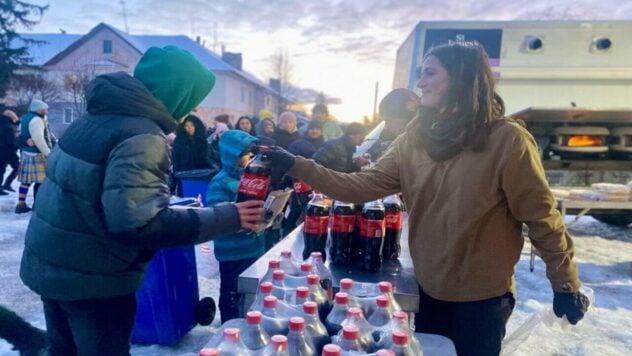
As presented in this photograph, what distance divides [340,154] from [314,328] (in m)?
3.74

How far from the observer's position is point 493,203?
200 centimetres

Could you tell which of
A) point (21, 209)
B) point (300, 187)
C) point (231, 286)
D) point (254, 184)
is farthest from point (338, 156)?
point (21, 209)

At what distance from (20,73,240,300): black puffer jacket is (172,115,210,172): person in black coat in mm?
5256

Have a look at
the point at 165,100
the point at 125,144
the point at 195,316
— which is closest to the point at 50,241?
the point at 125,144

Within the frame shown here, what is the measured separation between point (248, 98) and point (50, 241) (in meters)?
40.5

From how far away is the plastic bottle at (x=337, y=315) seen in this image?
1560mm

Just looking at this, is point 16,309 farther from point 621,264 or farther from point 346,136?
point 621,264

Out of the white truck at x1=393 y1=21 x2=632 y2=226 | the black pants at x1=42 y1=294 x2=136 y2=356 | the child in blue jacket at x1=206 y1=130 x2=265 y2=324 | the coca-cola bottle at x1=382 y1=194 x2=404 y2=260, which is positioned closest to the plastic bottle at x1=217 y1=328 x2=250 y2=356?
the black pants at x1=42 y1=294 x2=136 y2=356

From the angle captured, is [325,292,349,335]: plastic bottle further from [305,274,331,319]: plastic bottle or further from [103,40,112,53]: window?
[103,40,112,53]: window

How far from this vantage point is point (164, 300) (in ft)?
11.2

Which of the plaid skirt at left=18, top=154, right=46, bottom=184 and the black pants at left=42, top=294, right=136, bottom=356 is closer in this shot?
the black pants at left=42, top=294, right=136, bottom=356

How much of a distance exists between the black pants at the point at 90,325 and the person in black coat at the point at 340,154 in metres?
3.25

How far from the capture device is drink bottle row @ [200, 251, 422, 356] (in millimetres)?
1248

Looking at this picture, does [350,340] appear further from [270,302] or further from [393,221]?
[393,221]
